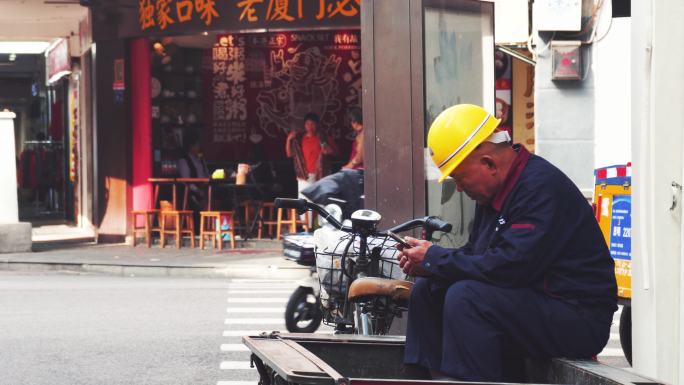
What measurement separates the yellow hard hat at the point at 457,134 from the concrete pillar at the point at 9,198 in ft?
49.3

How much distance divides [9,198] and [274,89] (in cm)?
553

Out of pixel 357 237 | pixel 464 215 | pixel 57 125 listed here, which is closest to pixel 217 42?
pixel 57 125

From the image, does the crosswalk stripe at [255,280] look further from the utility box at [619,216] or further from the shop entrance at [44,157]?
the shop entrance at [44,157]

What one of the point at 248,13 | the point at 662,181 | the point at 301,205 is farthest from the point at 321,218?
the point at 248,13

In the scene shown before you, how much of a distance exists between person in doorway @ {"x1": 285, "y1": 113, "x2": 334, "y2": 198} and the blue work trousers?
1509 centimetres

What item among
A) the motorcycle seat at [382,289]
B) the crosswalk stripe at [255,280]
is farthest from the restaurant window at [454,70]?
the crosswalk stripe at [255,280]

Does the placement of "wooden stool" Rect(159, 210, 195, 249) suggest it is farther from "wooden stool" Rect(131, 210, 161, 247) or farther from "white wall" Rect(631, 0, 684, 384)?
"white wall" Rect(631, 0, 684, 384)

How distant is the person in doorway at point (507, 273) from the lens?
448cm

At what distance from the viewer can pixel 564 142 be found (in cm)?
1380

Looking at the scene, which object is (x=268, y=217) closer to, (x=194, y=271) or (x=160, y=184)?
(x=160, y=184)

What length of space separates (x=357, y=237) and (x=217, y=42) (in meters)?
15.3

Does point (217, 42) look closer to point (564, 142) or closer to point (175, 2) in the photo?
point (175, 2)

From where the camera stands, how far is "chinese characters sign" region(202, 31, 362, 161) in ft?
71.6

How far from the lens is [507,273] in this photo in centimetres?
454
